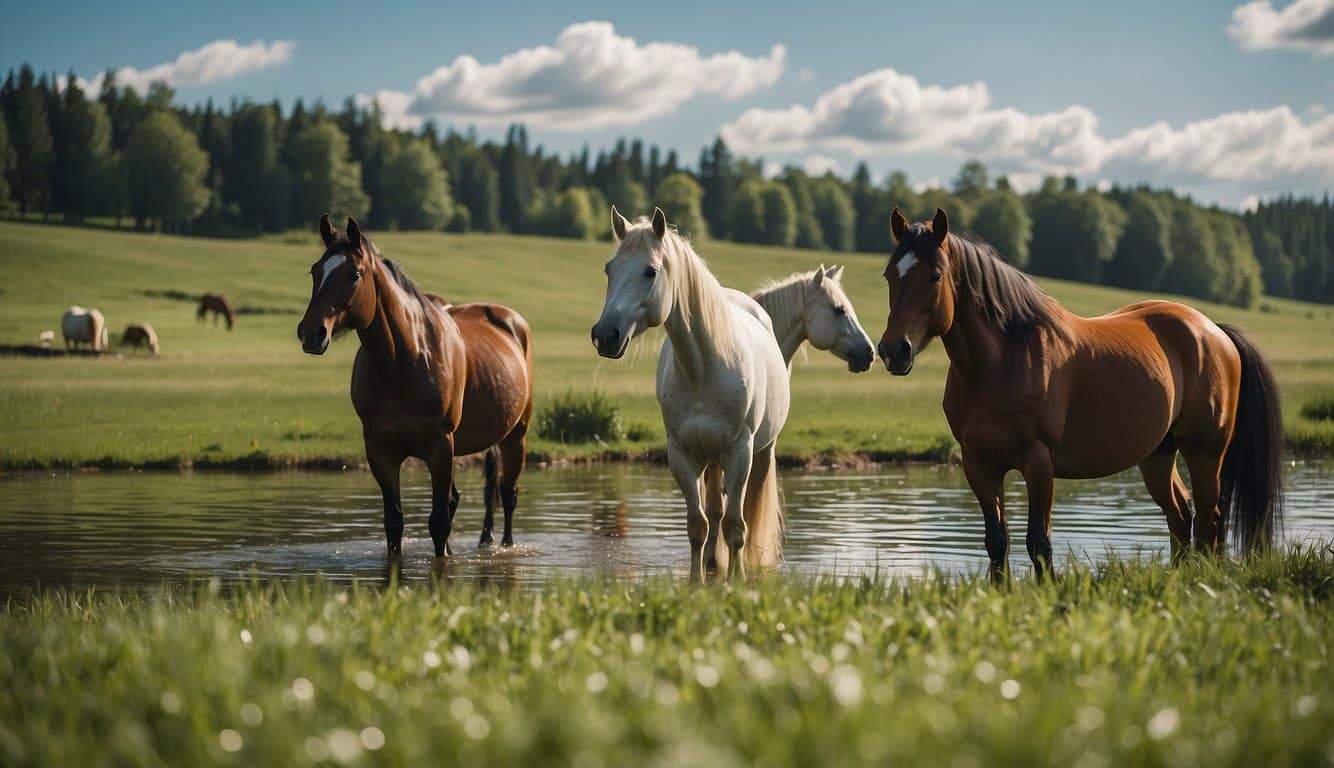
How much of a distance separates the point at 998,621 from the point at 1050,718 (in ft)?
6.05

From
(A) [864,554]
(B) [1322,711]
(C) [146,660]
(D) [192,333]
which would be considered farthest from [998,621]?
(D) [192,333]

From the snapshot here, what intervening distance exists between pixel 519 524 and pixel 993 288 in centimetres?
636

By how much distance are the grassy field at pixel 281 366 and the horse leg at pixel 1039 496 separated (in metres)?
3.07

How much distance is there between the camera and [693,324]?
793 cm

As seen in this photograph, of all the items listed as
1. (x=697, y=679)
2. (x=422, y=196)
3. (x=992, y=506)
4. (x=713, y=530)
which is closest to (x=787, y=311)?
(x=713, y=530)

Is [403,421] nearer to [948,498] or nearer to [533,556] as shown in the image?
[533,556]

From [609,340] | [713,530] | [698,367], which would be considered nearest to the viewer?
[609,340]

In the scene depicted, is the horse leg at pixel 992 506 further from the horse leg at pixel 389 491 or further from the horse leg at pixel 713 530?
the horse leg at pixel 389 491

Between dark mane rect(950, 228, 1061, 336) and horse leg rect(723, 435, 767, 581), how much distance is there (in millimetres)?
1664

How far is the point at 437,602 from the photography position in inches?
235

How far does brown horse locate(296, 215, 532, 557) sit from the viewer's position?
9.41 m

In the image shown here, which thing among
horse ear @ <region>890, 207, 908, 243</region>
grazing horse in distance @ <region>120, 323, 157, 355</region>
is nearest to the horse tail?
horse ear @ <region>890, 207, 908, 243</region>

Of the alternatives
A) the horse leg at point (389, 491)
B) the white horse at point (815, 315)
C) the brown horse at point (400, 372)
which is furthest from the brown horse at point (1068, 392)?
the horse leg at point (389, 491)

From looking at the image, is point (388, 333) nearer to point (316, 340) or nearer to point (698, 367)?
point (316, 340)
